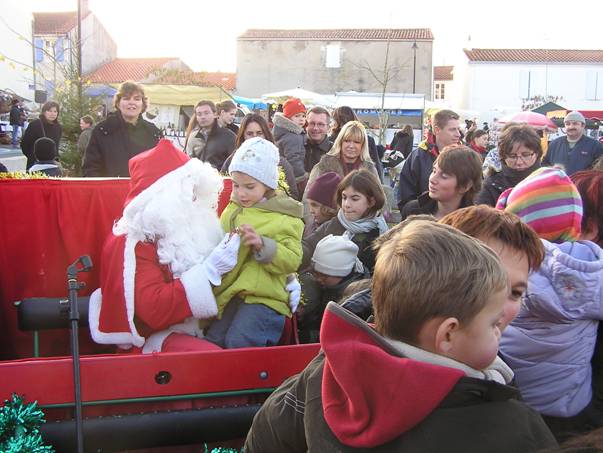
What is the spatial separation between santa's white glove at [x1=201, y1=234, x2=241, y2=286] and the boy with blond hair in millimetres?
1585

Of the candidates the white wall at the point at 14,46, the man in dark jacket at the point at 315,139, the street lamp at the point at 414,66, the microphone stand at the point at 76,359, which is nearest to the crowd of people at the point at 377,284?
the microphone stand at the point at 76,359

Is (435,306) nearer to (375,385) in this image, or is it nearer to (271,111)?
(375,385)

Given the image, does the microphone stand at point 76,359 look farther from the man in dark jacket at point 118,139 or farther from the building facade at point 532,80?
the building facade at point 532,80

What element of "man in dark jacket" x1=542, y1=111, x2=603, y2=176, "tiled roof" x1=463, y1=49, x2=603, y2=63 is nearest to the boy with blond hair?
"man in dark jacket" x1=542, y1=111, x2=603, y2=176

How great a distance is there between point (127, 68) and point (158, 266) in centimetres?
5145

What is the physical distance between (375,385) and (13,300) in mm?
2806

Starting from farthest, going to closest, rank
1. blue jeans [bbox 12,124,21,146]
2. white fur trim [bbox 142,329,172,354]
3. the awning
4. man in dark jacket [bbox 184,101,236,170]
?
the awning → blue jeans [bbox 12,124,21,146] → man in dark jacket [bbox 184,101,236,170] → white fur trim [bbox 142,329,172,354]

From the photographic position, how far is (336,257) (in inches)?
147

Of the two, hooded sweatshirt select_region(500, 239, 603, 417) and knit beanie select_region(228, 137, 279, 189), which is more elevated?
knit beanie select_region(228, 137, 279, 189)

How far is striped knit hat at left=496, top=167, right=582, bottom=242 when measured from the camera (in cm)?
230

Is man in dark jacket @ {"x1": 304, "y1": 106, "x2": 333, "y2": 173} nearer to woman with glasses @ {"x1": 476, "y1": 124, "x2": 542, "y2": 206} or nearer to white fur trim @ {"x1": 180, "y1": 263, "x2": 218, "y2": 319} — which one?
woman with glasses @ {"x1": 476, "y1": 124, "x2": 542, "y2": 206}

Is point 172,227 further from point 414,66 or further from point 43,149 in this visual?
point 414,66

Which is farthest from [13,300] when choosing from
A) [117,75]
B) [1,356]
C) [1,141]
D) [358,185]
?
[117,75]

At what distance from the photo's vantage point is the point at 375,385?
1282 mm
